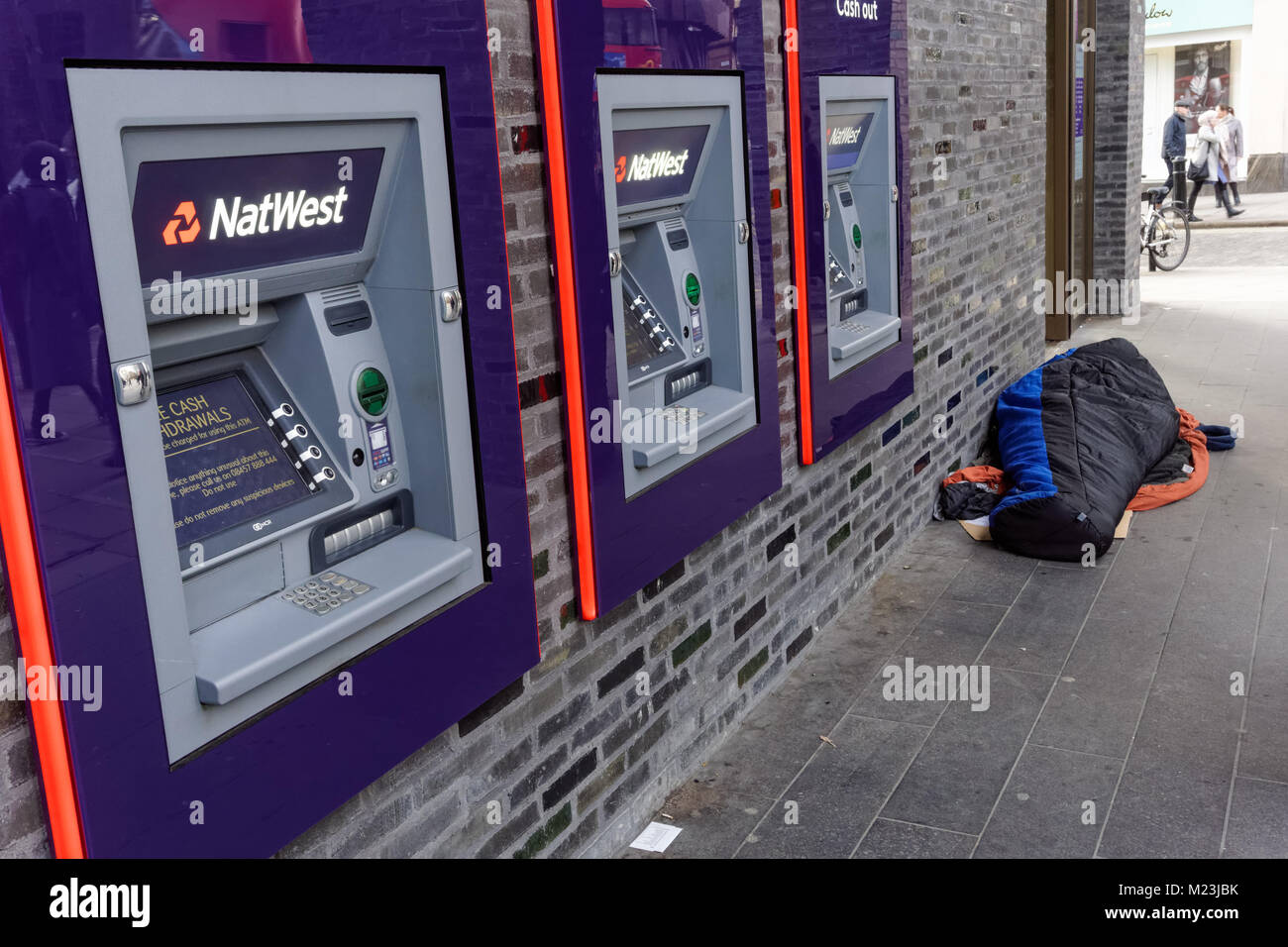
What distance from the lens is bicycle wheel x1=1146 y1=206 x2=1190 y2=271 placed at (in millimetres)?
13867

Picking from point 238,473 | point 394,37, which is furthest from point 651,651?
point 394,37

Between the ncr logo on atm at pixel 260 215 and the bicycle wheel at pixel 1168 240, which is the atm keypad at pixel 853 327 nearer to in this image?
the ncr logo on atm at pixel 260 215

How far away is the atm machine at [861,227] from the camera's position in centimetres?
500

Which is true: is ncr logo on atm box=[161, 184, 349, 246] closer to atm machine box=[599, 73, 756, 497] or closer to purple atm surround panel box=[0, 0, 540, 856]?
purple atm surround panel box=[0, 0, 540, 856]

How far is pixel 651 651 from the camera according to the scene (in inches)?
143

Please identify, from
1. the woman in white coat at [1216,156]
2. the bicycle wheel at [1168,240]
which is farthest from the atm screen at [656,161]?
the woman in white coat at [1216,156]

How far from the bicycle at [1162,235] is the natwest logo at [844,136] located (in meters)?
9.64

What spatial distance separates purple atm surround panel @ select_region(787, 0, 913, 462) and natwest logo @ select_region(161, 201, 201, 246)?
266 centimetres

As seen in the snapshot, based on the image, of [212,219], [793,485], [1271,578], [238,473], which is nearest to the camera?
[212,219]

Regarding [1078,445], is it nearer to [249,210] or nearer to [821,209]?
[821,209]

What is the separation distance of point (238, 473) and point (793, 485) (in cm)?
253

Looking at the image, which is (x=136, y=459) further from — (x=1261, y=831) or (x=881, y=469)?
(x=881, y=469)

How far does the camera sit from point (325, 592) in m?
2.46

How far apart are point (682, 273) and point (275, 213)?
1.69 m
